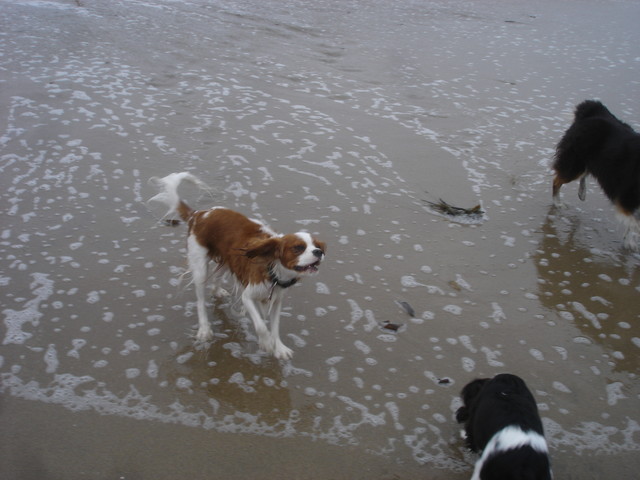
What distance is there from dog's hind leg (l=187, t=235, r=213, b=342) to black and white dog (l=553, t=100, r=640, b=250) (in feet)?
13.7

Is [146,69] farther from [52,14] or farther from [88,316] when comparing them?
[88,316]

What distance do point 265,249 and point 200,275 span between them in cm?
80

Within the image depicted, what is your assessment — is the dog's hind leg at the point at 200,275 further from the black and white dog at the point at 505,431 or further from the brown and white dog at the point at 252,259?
the black and white dog at the point at 505,431

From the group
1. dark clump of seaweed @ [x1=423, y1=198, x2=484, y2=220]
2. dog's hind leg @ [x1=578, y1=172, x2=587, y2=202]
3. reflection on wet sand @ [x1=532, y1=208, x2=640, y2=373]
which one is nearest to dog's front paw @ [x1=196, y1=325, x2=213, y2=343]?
reflection on wet sand @ [x1=532, y1=208, x2=640, y2=373]

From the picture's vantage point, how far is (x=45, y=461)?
3293mm

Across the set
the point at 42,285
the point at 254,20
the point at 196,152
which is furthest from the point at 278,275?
the point at 254,20

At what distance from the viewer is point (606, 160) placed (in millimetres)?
6113

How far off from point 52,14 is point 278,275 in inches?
471

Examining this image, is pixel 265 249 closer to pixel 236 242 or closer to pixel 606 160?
pixel 236 242

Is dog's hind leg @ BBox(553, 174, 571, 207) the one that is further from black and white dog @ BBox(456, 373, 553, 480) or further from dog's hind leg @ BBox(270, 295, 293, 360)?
dog's hind leg @ BBox(270, 295, 293, 360)

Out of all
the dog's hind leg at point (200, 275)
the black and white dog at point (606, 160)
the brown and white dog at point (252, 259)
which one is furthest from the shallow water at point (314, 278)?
the black and white dog at point (606, 160)

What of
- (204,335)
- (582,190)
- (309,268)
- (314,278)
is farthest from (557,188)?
(204,335)

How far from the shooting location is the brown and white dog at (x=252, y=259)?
12.7 feet

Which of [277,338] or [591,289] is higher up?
[591,289]
